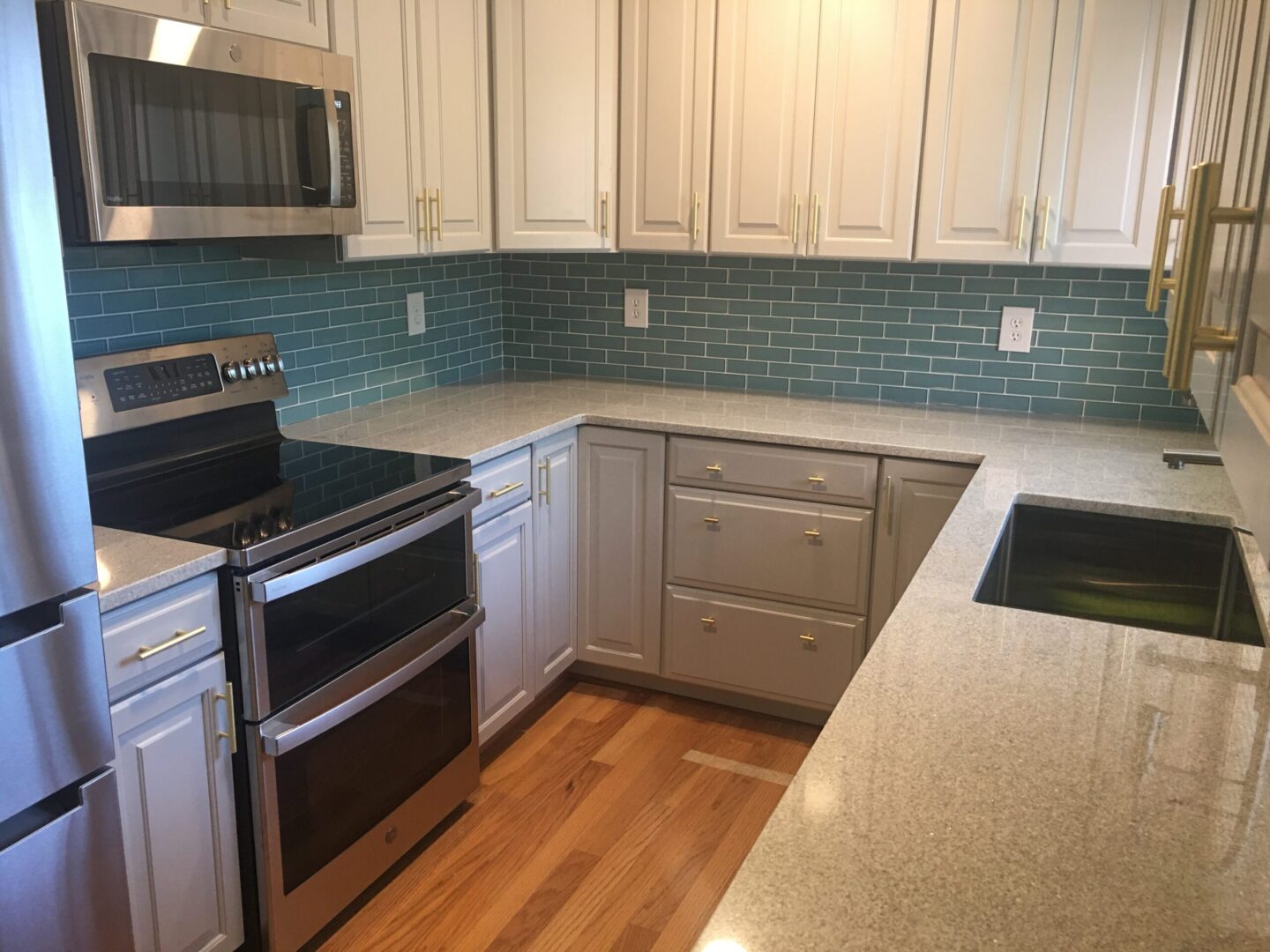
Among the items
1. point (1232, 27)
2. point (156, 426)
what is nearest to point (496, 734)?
point (156, 426)

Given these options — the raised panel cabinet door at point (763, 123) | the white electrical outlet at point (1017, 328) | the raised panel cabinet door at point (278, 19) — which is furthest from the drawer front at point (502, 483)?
the white electrical outlet at point (1017, 328)

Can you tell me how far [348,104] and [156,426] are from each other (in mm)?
820

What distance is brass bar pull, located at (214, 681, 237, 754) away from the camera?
180 cm

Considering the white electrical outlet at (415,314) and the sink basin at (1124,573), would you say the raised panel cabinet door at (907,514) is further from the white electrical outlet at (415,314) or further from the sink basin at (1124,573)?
the white electrical outlet at (415,314)

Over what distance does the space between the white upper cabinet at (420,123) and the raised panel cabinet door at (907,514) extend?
1.33 metres

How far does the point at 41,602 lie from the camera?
55.0 inches

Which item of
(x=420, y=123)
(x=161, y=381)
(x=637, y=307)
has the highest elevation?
(x=420, y=123)

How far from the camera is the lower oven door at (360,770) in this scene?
189 centimetres

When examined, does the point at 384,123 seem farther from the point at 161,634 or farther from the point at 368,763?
the point at 368,763

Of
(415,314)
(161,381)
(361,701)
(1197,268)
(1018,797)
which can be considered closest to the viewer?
(1197,268)

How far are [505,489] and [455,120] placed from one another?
996 millimetres

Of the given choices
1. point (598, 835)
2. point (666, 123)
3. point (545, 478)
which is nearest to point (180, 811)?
point (598, 835)

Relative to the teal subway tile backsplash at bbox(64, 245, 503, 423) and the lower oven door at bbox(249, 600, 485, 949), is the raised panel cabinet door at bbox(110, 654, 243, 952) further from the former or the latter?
the teal subway tile backsplash at bbox(64, 245, 503, 423)

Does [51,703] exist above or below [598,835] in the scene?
above
